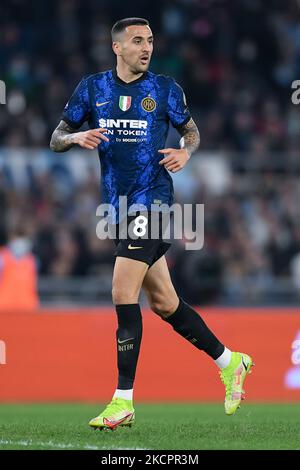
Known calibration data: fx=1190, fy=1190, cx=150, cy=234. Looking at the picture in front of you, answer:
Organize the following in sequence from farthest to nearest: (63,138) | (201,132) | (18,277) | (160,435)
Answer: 1. (201,132)
2. (18,277)
3. (63,138)
4. (160,435)

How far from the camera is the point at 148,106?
7.89m

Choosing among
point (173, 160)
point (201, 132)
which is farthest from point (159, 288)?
point (201, 132)

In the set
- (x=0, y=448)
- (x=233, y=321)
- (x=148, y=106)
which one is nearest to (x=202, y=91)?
(x=233, y=321)

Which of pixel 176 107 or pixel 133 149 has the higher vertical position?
pixel 176 107

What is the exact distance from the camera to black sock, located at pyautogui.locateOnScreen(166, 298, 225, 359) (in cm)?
810

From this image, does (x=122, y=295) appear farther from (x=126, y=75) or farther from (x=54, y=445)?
(x=126, y=75)

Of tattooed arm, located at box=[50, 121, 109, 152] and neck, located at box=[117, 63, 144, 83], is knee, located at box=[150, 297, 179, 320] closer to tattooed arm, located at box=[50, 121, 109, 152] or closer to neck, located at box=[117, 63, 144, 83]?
tattooed arm, located at box=[50, 121, 109, 152]

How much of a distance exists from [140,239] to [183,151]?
2.16 ft

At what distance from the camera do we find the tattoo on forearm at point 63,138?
7.89 meters

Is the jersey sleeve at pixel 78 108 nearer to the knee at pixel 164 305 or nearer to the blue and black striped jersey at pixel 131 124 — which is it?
the blue and black striped jersey at pixel 131 124

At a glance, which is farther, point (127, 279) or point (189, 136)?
point (189, 136)

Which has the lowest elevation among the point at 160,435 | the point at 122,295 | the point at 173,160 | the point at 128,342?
the point at 160,435

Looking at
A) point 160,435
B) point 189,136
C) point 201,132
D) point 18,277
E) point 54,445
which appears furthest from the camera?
point 201,132

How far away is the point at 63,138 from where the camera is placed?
26.0ft
